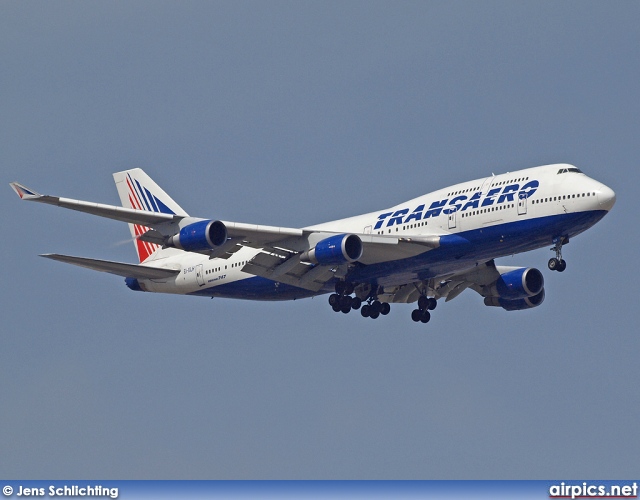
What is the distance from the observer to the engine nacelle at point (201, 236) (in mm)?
59844

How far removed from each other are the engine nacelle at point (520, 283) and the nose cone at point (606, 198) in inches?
473

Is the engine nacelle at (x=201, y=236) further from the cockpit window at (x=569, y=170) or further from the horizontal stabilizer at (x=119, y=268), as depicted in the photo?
the cockpit window at (x=569, y=170)

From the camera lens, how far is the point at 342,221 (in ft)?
224

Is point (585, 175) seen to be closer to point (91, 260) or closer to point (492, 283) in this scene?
point (492, 283)

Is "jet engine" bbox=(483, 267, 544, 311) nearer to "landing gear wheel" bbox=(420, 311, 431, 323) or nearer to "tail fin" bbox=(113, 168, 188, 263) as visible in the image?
"landing gear wheel" bbox=(420, 311, 431, 323)

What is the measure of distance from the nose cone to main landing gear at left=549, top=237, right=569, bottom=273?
8.39 ft

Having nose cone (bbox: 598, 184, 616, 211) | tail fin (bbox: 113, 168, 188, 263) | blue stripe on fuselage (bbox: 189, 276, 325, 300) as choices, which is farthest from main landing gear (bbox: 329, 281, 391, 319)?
nose cone (bbox: 598, 184, 616, 211)

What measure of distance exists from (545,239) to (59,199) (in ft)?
74.7

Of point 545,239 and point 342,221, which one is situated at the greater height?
point 342,221

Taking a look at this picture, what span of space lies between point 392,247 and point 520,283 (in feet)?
36.9

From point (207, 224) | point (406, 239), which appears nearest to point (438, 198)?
point (406, 239)

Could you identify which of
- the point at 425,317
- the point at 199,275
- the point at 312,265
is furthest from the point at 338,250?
the point at 199,275

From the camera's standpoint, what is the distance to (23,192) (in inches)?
2200

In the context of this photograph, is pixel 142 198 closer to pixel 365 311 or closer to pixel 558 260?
pixel 365 311
